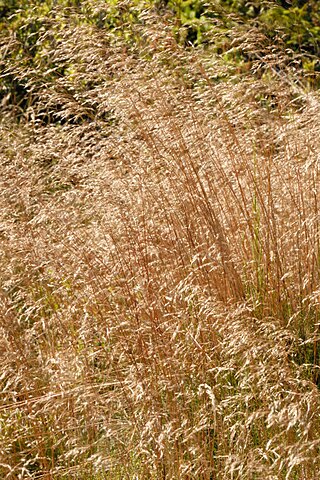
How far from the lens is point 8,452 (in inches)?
119

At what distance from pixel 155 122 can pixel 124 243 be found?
0.52m

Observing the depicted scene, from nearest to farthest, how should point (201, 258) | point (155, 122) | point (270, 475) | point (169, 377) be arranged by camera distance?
1. point (270, 475)
2. point (169, 377)
3. point (201, 258)
4. point (155, 122)

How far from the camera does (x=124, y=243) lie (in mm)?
3588

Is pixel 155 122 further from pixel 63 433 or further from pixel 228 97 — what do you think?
pixel 63 433

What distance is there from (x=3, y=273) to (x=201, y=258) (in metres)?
0.88

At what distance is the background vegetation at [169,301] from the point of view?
2.79m

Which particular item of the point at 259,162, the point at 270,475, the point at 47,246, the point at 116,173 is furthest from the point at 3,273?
the point at 270,475

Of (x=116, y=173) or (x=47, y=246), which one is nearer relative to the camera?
(x=47, y=246)

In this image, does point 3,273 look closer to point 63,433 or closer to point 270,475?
point 63,433

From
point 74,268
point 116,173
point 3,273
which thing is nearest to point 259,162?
point 116,173

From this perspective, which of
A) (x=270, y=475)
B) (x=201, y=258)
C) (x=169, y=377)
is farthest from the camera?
(x=201, y=258)

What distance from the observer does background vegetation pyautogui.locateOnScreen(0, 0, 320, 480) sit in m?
2.79

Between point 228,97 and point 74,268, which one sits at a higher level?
point 228,97

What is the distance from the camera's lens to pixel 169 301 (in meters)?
3.21
